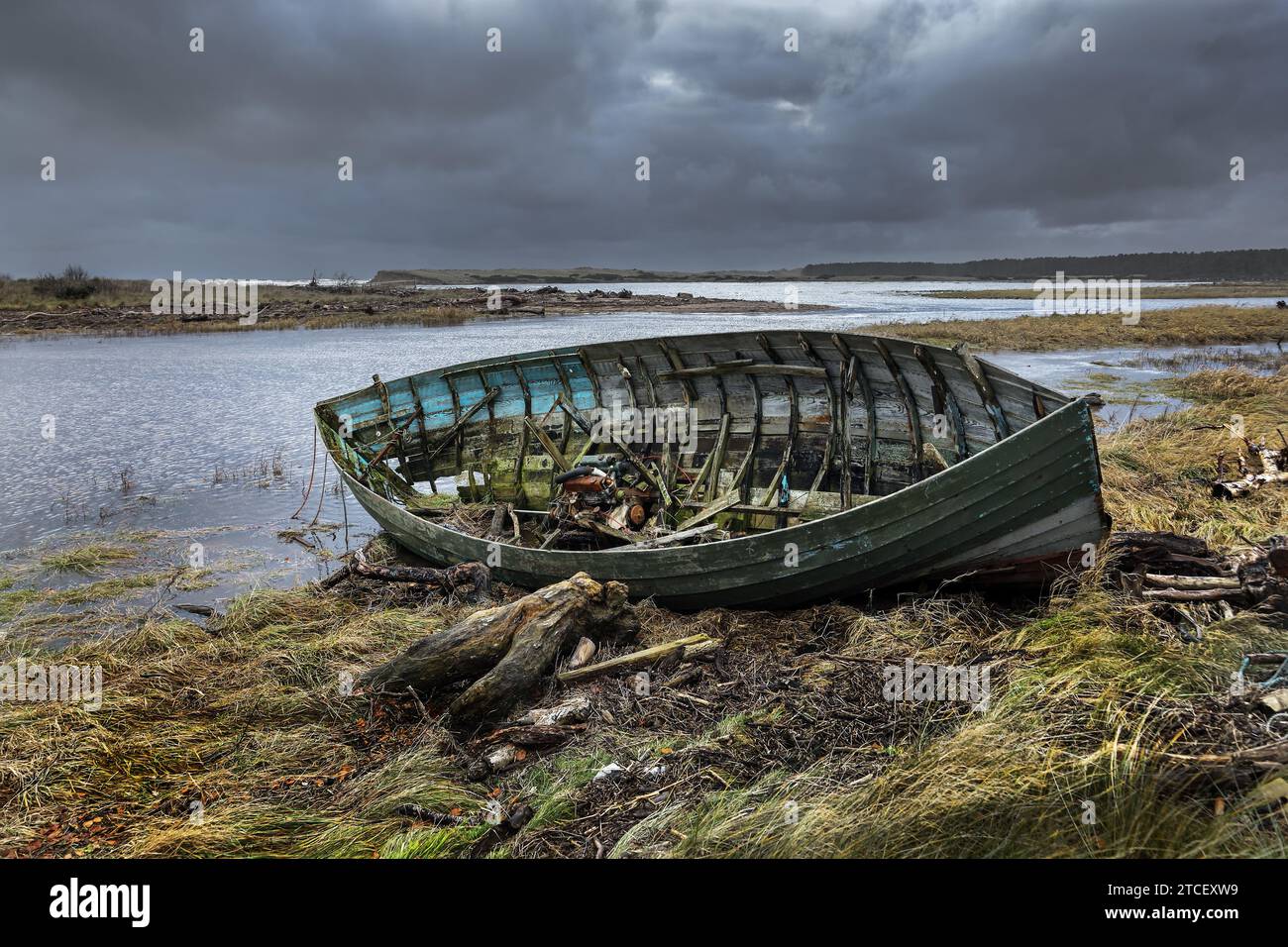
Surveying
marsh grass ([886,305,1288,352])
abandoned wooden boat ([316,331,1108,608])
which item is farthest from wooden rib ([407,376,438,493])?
marsh grass ([886,305,1288,352])

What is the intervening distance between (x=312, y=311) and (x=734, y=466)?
55569mm

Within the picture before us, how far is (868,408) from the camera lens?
29.3 ft

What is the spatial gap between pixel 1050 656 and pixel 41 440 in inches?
828

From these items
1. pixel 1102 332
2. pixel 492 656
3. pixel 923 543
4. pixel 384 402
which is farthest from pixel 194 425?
Answer: pixel 1102 332

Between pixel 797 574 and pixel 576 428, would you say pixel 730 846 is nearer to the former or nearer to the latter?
pixel 797 574

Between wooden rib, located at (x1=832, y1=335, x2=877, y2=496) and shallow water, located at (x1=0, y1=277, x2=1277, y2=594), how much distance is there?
24.6 feet

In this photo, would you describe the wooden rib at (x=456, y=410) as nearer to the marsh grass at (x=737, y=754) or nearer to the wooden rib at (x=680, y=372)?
the wooden rib at (x=680, y=372)

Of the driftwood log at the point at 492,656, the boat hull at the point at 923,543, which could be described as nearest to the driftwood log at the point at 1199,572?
the boat hull at the point at 923,543

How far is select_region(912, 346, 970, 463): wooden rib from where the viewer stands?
25.4 ft

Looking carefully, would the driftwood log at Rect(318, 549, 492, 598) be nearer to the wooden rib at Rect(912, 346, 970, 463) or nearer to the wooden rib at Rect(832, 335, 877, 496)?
the wooden rib at Rect(832, 335, 877, 496)

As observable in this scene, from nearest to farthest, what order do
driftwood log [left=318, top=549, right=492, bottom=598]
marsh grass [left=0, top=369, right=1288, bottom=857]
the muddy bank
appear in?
marsh grass [left=0, top=369, right=1288, bottom=857]
driftwood log [left=318, top=549, right=492, bottom=598]
the muddy bank

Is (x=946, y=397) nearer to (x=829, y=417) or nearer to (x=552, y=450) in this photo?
(x=829, y=417)

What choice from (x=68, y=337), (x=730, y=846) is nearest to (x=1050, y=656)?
(x=730, y=846)

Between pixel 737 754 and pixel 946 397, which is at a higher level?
pixel 946 397
